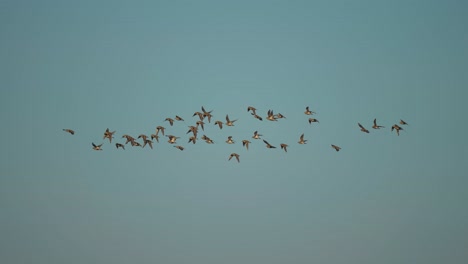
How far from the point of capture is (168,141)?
101312 mm

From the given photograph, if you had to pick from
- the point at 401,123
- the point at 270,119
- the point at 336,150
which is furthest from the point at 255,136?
the point at 401,123

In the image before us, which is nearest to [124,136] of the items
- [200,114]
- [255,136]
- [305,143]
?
[200,114]

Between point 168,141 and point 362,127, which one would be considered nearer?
point 362,127

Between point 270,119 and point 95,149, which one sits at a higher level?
point 270,119

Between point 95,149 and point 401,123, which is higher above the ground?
point 401,123

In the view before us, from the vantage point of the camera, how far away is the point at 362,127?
9356 centimetres

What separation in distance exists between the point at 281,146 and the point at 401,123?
1645 centimetres

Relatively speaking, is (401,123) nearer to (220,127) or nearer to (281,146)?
(281,146)

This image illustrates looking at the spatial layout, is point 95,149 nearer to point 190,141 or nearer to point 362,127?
point 190,141

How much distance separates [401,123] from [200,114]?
90.4 feet

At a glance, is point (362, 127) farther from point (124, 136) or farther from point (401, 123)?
point (124, 136)

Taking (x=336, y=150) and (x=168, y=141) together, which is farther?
(x=168, y=141)

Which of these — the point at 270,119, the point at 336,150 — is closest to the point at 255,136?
the point at 270,119

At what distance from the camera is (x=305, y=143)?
9962cm
